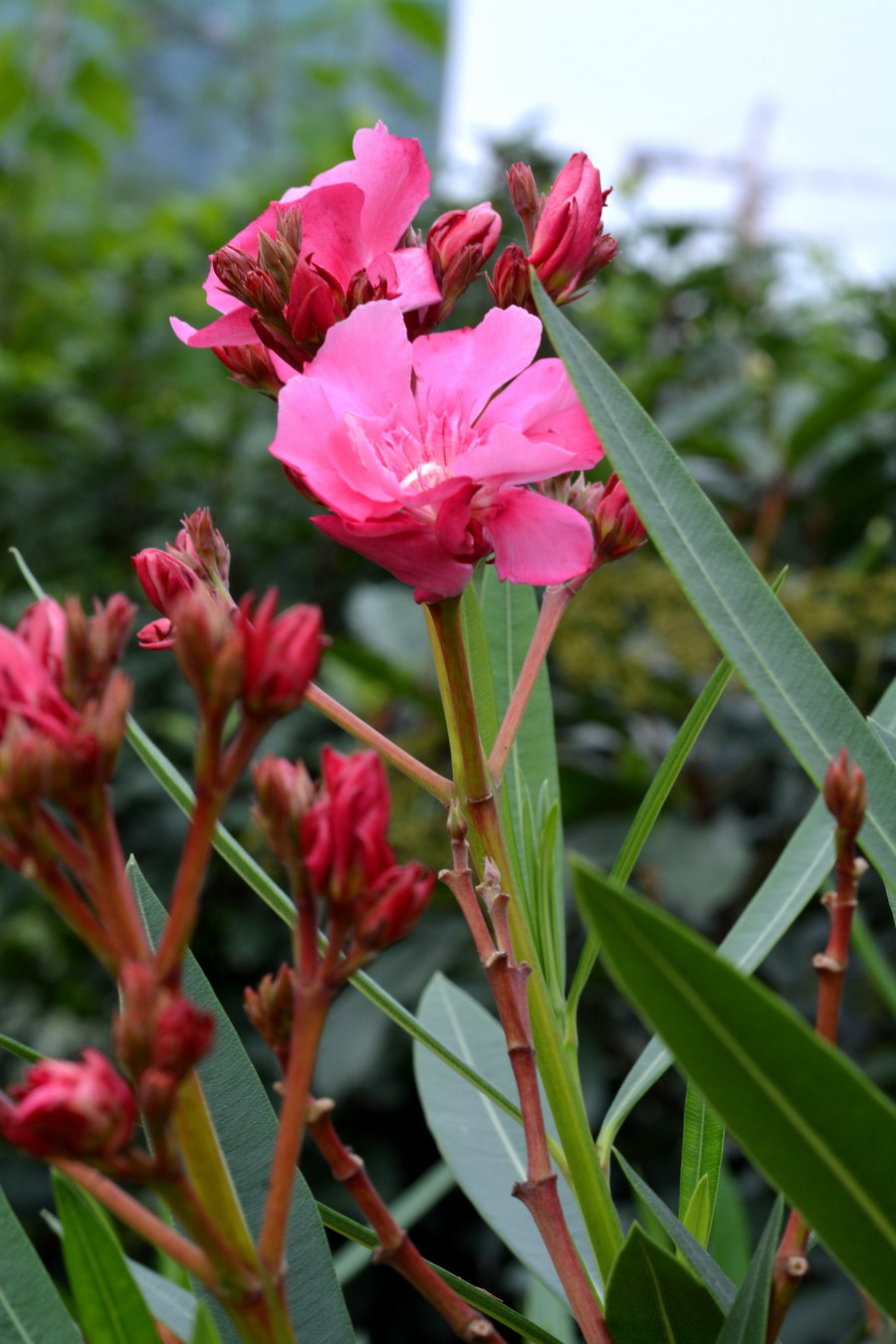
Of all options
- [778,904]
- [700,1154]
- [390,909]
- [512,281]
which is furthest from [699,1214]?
[512,281]

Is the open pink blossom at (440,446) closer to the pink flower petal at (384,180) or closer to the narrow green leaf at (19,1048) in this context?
the pink flower petal at (384,180)

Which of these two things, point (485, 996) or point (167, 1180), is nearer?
point (167, 1180)

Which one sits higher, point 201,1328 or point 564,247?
point 564,247

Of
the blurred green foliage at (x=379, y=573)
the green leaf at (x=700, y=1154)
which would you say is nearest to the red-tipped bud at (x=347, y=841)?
the green leaf at (x=700, y=1154)

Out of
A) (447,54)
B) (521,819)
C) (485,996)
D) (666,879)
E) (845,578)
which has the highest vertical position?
(447,54)

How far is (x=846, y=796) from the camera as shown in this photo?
342mm

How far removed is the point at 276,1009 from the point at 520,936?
0.10 meters

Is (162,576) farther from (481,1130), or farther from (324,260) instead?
(481,1130)

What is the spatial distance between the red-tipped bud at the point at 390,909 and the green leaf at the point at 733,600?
134 millimetres

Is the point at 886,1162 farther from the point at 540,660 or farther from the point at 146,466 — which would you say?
the point at 146,466

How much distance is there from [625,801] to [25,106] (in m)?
2.30

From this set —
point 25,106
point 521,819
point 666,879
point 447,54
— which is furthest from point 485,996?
point 447,54

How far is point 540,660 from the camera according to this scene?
0.44 meters

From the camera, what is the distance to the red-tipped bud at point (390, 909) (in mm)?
298
